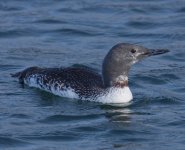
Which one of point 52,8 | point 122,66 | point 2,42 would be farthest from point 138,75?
point 52,8

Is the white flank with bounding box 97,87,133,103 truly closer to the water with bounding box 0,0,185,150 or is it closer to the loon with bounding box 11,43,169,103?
the loon with bounding box 11,43,169,103

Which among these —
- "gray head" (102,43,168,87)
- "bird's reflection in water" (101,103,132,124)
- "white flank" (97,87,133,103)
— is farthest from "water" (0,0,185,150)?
"gray head" (102,43,168,87)

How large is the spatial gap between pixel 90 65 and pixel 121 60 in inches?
113

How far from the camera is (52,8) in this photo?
78.9ft

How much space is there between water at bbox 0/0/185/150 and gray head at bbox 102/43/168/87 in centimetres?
43

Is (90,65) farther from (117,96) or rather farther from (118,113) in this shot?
(118,113)

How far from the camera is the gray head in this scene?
1677 centimetres

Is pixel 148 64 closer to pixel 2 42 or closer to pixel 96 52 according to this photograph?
pixel 96 52

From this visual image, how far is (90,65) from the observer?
64.3 feet

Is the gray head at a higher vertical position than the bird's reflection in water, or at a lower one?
higher

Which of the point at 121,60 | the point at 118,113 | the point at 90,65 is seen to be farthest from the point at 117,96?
the point at 90,65

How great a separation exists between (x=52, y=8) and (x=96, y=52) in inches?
153

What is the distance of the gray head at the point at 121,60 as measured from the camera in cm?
1677

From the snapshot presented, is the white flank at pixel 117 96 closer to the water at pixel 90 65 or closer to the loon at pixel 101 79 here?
the loon at pixel 101 79
